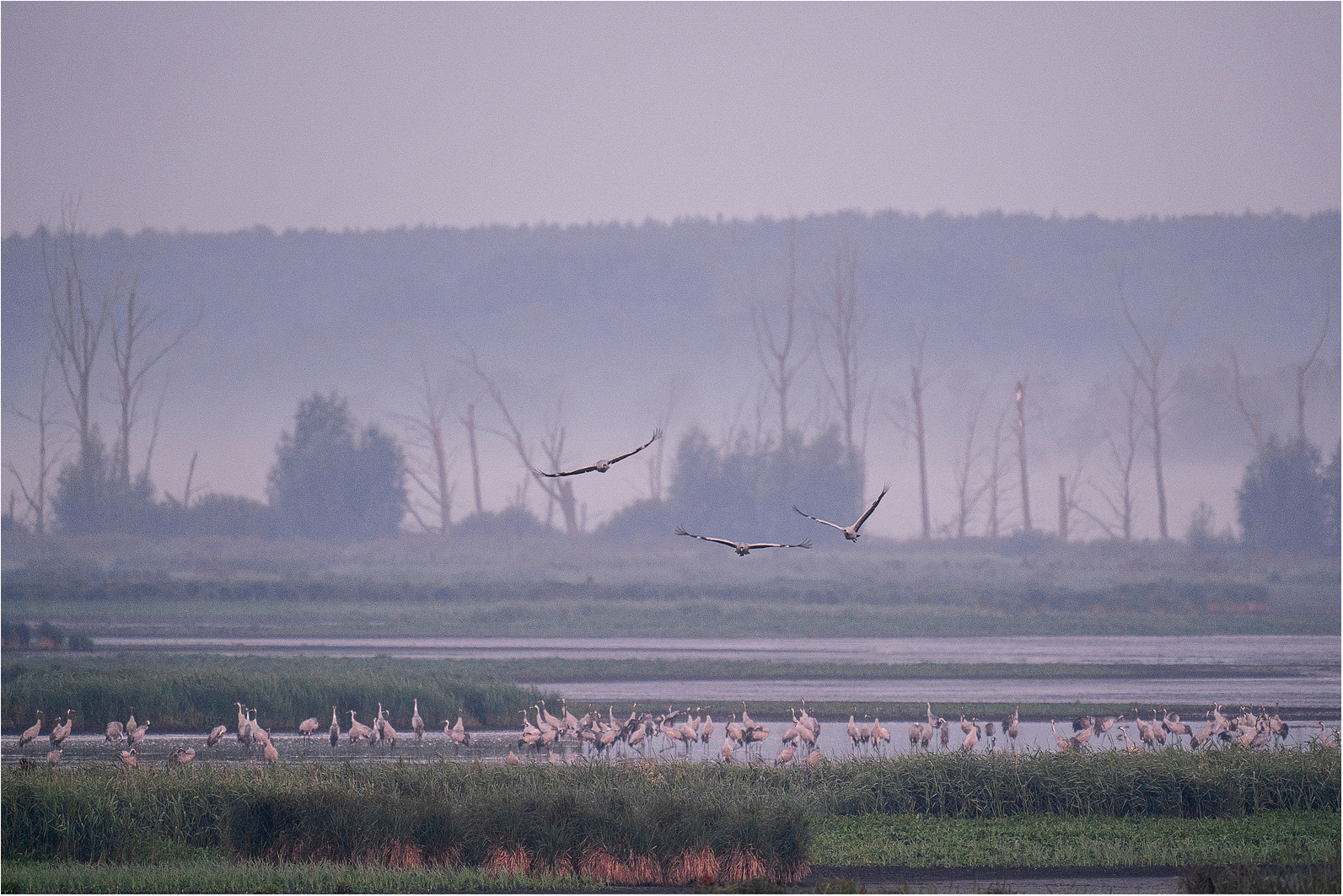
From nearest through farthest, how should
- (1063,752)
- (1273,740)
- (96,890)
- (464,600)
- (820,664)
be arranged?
(96,890) < (1063,752) < (1273,740) < (820,664) < (464,600)

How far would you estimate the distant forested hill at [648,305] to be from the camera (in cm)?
15744

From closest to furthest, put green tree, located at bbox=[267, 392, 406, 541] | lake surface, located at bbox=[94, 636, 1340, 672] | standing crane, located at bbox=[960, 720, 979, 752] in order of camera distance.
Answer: standing crane, located at bbox=[960, 720, 979, 752]
lake surface, located at bbox=[94, 636, 1340, 672]
green tree, located at bbox=[267, 392, 406, 541]

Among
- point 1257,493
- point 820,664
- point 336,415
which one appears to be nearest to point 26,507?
point 336,415

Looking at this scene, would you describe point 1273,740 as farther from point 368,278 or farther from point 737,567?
point 368,278

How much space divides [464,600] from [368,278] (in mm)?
118713

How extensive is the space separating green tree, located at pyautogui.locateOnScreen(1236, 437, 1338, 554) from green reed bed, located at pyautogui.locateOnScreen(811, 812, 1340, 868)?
70.5m

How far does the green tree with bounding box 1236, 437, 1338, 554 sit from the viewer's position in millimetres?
87312

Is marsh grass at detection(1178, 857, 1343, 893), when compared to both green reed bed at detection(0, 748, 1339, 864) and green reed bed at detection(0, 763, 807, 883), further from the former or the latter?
green reed bed at detection(0, 763, 807, 883)

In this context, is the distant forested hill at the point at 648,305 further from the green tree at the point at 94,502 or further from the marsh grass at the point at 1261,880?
the marsh grass at the point at 1261,880

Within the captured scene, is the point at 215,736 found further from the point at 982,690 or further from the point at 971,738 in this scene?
the point at 982,690

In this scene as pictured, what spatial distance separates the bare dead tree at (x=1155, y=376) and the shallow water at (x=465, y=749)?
190 ft

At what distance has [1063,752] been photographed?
955 inches

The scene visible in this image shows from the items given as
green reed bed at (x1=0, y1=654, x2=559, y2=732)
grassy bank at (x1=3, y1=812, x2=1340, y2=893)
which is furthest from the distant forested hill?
grassy bank at (x1=3, y1=812, x2=1340, y2=893)

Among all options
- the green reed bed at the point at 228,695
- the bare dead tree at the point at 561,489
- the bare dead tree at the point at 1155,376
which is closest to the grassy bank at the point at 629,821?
the green reed bed at the point at 228,695
